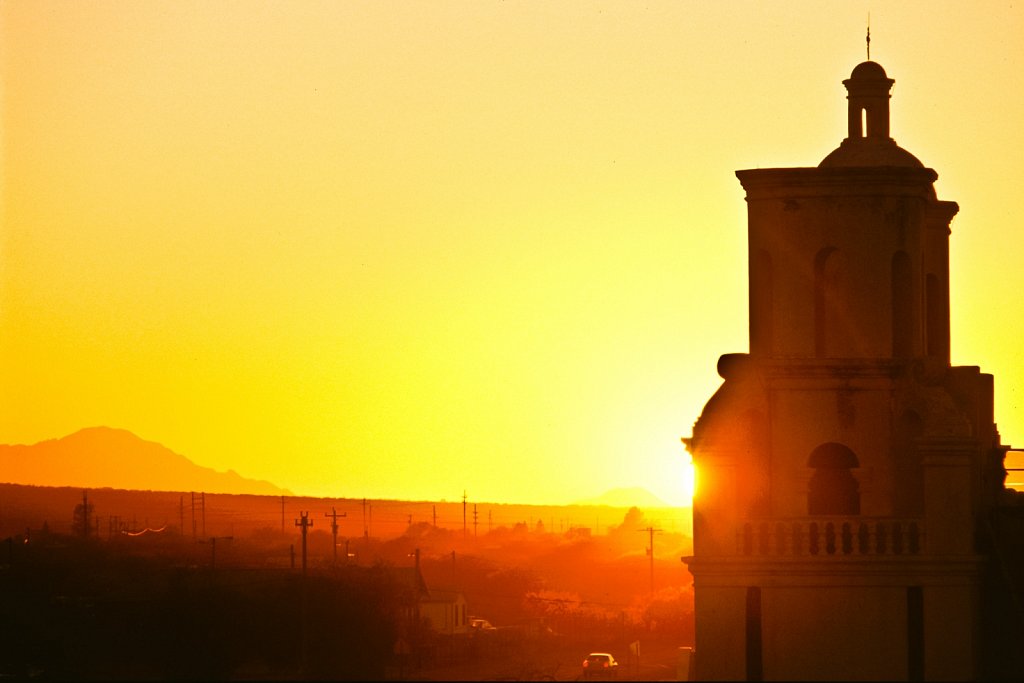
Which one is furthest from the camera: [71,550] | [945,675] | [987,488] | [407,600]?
[71,550]

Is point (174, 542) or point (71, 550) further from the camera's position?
point (174, 542)

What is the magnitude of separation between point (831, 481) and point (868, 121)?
8.13 metres

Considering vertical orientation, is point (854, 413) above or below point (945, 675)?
above

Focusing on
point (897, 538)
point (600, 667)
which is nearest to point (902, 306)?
point (897, 538)

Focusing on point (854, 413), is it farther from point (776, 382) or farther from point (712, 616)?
point (712, 616)

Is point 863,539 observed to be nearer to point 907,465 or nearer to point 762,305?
point 907,465

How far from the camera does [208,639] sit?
7675cm

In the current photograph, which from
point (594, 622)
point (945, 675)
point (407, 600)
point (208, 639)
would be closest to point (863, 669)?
point (945, 675)

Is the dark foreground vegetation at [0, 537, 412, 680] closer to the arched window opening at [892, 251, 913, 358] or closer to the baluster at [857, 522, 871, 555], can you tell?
the baluster at [857, 522, 871, 555]

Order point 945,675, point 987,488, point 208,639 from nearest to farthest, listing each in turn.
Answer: point 945,675 → point 987,488 → point 208,639

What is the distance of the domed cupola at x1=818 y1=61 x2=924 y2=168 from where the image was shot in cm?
4784

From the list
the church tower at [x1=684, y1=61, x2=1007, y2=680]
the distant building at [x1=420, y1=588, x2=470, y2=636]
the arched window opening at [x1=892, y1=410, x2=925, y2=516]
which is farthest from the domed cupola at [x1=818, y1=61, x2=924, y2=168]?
the distant building at [x1=420, y1=588, x2=470, y2=636]

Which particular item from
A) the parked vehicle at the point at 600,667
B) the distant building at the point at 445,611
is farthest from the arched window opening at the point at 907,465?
the distant building at the point at 445,611

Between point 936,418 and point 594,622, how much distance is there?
3602 inches
